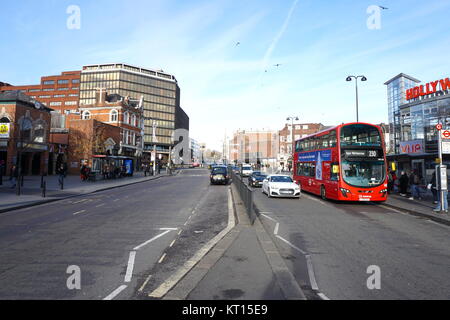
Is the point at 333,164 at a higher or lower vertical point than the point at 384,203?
higher

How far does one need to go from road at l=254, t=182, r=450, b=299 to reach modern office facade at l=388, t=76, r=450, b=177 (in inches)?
446

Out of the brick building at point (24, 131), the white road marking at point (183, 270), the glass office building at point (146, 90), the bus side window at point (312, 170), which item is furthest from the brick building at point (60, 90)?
the white road marking at point (183, 270)

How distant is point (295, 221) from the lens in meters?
9.17

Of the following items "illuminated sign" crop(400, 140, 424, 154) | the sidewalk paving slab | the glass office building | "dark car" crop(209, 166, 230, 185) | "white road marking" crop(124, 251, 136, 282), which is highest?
the glass office building

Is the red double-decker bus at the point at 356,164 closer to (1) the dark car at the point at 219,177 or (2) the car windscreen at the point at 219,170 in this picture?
(1) the dark car at the point at 219,177

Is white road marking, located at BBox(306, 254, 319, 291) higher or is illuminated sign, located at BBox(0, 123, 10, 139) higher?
illuminated sign, located at BBox(0, 123, 10, 139)

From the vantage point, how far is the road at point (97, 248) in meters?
3.92

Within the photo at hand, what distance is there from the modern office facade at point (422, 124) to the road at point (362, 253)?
11.3 m

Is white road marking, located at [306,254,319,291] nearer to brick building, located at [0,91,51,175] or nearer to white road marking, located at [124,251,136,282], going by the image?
white road marking, located at [124,251,136,282]

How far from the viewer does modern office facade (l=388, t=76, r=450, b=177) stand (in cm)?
1950

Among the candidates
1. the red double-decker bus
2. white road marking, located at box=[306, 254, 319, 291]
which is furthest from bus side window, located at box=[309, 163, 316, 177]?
white road marking, located at box=[306, 254, 319, 291]
